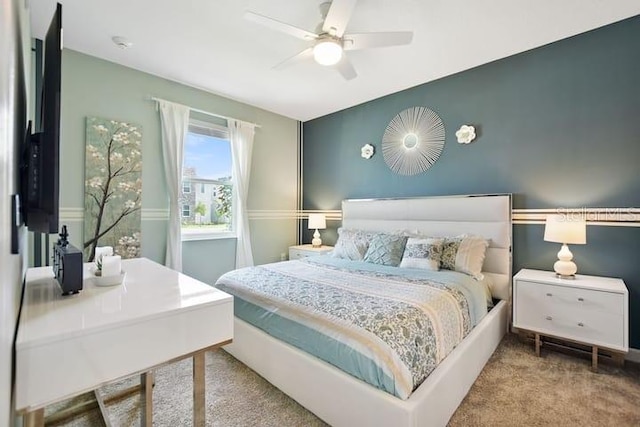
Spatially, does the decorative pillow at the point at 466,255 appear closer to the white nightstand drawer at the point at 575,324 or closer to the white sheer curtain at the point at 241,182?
the white nightstand drawer at the point at 575,324

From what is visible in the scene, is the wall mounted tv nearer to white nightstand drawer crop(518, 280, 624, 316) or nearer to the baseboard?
white nightstand drawer crop(518, 280, 624, 316)

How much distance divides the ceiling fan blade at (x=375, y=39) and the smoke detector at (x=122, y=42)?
2.06 meters

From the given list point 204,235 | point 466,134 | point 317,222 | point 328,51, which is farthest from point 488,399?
point 204,235

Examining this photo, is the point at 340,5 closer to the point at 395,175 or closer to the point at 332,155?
the point at 395,175

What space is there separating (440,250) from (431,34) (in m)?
1.98

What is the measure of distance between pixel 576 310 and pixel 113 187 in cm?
440

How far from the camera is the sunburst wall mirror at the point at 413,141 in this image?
3.52 metres

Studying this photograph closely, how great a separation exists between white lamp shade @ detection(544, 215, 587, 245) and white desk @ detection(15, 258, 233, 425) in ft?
8.66

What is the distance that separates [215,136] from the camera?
4016mm

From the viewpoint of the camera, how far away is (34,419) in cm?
90

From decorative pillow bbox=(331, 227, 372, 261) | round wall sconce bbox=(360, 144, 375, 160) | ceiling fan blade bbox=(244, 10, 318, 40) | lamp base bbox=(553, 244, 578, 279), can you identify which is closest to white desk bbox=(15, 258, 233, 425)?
ceiling fan blade bbox=(244, 10, 318, 40)

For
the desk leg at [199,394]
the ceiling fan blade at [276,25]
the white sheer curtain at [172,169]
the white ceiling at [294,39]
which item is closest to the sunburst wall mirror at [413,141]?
the white ceiling at [294,39]

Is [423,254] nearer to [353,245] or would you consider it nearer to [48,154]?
[353,245]

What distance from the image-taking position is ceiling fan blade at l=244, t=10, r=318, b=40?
6.42 feet
